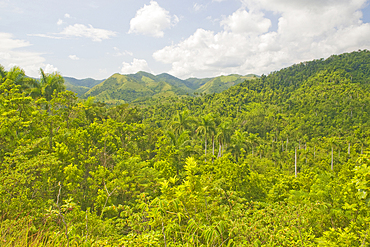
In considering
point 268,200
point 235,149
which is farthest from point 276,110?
point 268,200

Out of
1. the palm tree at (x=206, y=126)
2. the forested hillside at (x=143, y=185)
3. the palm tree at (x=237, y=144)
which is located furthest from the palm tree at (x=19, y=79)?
the palm tree at (x=237, y=144)

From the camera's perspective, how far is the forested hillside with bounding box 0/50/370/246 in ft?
13.0

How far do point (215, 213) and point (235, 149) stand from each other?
31403 mm

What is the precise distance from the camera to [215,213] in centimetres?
457

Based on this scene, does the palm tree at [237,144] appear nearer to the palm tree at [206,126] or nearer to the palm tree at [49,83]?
the palm tree at [206,126]

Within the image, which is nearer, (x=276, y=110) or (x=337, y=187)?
(x=337, y=187)

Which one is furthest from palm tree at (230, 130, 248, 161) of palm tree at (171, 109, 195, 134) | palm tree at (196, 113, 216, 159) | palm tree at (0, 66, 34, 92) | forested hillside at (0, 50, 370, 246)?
palm tree at (0, 66, 34, 92)

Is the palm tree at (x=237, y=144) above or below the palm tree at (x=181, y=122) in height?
below

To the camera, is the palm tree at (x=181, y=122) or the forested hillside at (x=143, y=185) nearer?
the forested hillside at (x=143, y=185)

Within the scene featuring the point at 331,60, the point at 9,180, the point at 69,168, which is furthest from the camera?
the point at 331,60

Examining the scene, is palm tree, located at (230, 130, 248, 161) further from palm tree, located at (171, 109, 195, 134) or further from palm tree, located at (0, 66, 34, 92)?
palm tree, located at (0, 66, 34, 92)

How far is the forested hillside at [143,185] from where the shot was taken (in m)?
3.95

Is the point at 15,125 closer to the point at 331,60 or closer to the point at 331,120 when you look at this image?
the point at 331,120

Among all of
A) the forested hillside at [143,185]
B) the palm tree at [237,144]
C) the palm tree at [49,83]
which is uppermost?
the palm tree at [49,83]
